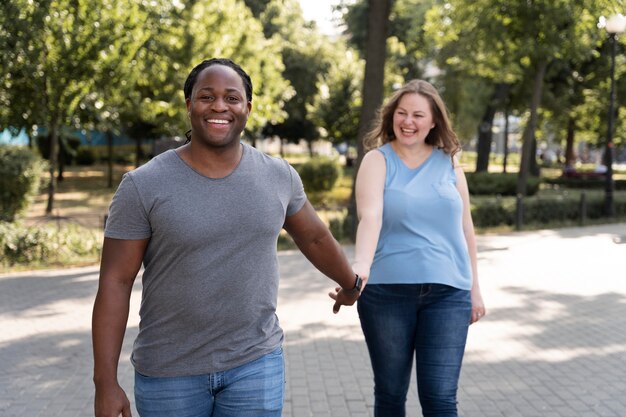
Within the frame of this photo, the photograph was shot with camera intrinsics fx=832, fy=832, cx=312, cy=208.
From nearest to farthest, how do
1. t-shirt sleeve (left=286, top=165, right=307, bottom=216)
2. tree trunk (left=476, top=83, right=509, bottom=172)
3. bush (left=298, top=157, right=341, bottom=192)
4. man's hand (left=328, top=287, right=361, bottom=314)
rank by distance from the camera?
t-shirt sleeve (left=286, top=165, right=307, bottom=216) → man's hand (left=328, top=287, right=361, bottom=314) → bush (left=298, top=157, right=341, bottom=192) → tree trunk (left=476, top=83, right=509, bottom=172)

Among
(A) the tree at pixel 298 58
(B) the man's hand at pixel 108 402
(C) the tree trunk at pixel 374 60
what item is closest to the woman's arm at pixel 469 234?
(B) the man's hand at pixel 108 402

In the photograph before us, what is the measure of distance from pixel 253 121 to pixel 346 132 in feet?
34.7

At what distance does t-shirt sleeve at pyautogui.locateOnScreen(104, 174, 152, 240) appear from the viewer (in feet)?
7.64

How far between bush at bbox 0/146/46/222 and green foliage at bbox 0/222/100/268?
98 centimetres

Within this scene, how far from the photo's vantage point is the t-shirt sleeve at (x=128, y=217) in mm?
2329

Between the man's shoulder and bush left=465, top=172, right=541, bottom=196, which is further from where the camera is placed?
bush left=465, top=172, right=541, bottom=196

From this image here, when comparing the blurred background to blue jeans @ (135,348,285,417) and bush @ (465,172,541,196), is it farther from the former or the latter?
blue jeans @ (135,348,285,417)

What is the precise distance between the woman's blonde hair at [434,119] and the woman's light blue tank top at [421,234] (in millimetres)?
205

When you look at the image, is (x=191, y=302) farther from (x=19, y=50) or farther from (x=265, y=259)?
(x=19, y=50)

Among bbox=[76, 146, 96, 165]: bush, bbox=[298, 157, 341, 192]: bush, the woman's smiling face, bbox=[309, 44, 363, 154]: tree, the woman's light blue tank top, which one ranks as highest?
bbox=[309, 44, 363, 154]: tree

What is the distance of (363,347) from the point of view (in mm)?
6801

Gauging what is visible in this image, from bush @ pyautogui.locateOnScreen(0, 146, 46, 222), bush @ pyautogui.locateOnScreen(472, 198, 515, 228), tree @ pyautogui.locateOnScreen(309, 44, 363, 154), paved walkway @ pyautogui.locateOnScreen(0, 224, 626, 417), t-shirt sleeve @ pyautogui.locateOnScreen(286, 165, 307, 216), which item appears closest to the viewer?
t-shirt sleeve @ pyautogui.locateOnScreen(286, 165, 307, 216)

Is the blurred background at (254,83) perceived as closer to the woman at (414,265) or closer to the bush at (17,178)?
the bush at (17,178)

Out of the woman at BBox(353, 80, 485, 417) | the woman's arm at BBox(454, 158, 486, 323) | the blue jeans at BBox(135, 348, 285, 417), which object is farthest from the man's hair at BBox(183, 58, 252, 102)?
the woman's arm at BBox(454, 158, 486, 323)
